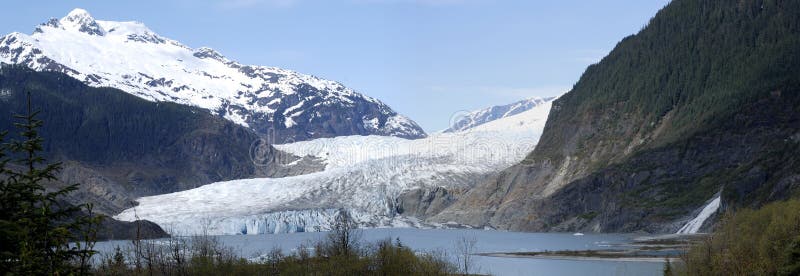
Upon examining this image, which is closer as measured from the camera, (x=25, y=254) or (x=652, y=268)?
(x=25, y=254)

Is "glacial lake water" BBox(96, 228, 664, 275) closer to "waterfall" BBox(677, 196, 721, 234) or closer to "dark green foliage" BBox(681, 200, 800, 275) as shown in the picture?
"waterfall" BBox(677, 196, 721, 234)

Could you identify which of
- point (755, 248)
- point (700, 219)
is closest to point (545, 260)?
point (755, 248)

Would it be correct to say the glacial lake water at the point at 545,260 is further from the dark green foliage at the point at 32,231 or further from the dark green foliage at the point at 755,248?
the dark green foliage at the point at 32,231

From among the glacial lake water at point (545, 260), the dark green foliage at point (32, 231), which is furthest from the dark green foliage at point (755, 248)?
the dark green foliage at point (32, 231)

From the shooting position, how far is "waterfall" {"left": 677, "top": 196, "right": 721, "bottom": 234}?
150 metres

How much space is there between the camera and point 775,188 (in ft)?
449

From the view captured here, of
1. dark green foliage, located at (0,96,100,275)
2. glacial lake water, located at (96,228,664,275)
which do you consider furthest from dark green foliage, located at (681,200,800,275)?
dark green foliage, located at (0,96,100,275)

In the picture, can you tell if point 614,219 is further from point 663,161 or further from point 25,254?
point 25,254

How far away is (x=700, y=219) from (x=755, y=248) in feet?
287

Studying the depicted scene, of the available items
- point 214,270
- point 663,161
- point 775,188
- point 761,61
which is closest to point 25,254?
point 214,270

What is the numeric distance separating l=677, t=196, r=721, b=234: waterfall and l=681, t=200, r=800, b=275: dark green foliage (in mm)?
72110

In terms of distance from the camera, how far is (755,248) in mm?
67125

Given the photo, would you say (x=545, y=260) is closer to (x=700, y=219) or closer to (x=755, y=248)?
(x=755, y=248)

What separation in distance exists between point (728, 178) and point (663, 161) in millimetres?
19330
